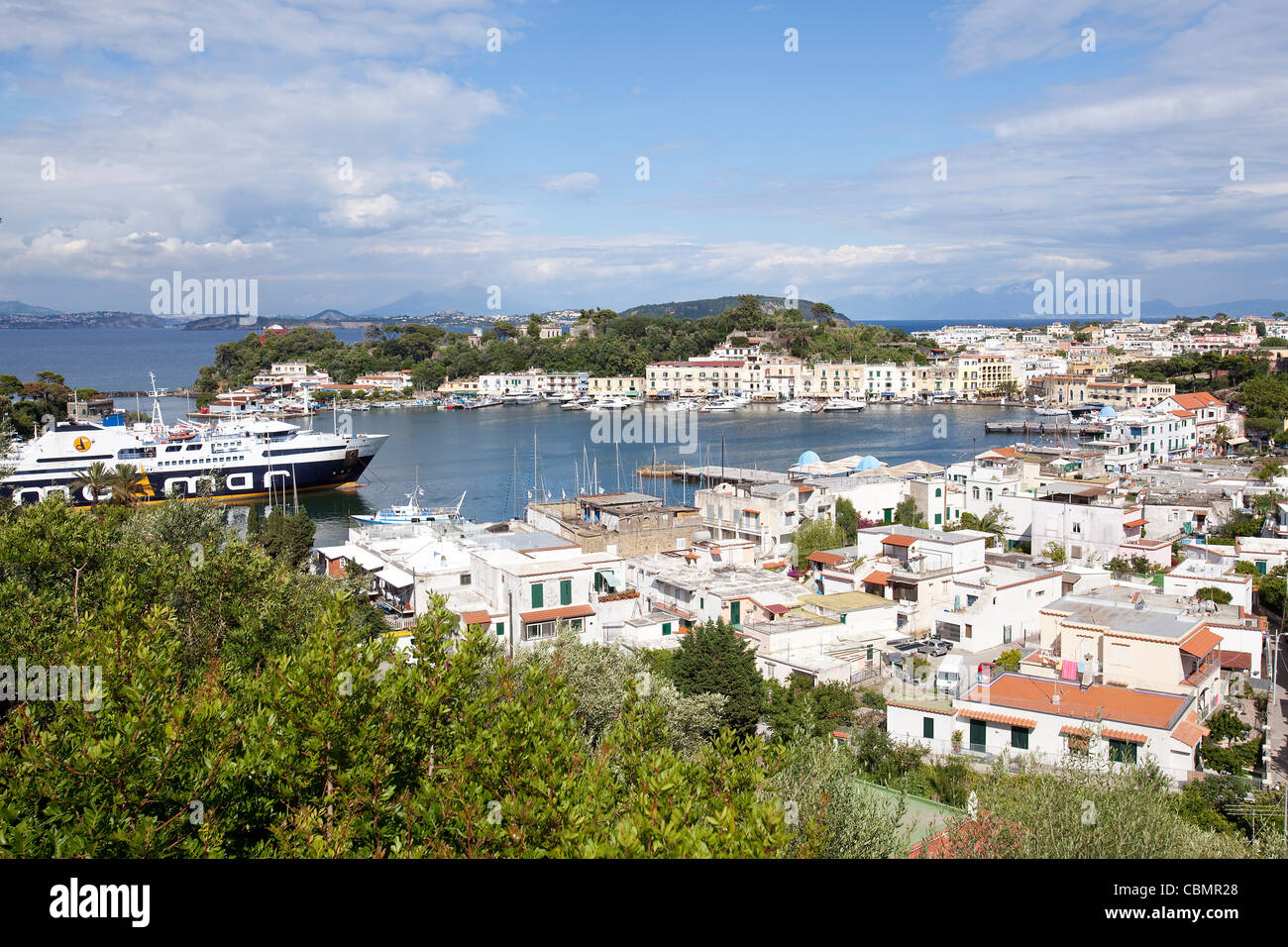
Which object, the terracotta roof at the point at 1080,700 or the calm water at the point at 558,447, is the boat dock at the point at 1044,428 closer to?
the calm water at the point at 558,447

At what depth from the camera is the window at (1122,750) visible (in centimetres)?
556

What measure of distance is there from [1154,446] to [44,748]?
2297cm

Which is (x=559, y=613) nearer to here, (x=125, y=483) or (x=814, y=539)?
(x=814, y=539)

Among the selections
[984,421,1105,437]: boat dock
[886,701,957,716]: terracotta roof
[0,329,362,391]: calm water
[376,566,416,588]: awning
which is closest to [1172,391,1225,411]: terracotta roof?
[984,421,1105,437]: boat dock

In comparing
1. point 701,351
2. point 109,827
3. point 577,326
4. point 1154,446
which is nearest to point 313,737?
point 109,827

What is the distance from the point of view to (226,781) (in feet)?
9.05

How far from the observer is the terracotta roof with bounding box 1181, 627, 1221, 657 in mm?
6711

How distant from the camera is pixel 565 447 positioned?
96.2 ft

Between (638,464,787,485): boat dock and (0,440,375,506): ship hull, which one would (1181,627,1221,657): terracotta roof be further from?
(0,440,375,506): ship hull

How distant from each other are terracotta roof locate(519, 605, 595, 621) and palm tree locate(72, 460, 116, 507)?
10321mm

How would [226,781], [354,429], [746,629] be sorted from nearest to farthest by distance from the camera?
[226,781] → [746,629] → [354,429]

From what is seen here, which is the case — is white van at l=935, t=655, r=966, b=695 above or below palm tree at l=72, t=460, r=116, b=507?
below

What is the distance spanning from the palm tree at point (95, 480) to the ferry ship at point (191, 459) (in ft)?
0.25
